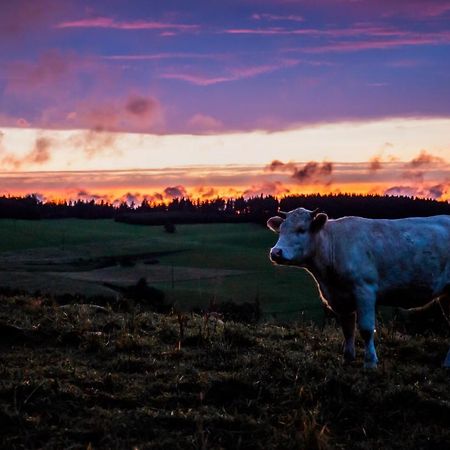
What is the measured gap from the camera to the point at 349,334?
1197 centimetres

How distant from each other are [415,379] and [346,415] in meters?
2.58

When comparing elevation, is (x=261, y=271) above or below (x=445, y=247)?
below

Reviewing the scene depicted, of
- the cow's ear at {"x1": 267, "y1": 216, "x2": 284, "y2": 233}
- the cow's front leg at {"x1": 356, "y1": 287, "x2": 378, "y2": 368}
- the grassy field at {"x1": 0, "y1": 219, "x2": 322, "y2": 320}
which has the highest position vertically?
the cow's ear at {"x1": 267, "y1": 216, "x2": 284, "y2": 233}

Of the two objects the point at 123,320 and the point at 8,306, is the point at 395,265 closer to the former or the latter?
the point at 123,320

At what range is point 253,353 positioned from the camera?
11367 mm

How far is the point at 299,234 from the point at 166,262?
89352mm

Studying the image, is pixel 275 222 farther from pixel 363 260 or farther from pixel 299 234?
pixel 363 260

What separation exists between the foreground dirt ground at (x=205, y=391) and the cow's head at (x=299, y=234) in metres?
1.64

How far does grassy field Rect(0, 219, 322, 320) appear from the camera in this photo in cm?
7156

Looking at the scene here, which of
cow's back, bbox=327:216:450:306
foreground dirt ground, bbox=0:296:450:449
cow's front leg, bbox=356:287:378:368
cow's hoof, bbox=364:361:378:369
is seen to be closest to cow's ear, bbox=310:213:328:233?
cow's back, bbox=327:216:450:306

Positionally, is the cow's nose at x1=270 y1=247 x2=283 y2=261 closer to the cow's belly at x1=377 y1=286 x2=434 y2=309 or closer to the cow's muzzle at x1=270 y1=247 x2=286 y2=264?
the cow's muzzle at x1=270 y1=247 x2=286 y2=264

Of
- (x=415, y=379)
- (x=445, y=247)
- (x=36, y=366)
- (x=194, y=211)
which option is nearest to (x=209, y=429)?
(x=36, y=366)

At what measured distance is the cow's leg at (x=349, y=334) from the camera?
11820 mm

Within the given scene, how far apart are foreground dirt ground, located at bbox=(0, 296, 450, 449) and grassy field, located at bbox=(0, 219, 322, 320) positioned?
4628 centimetres
